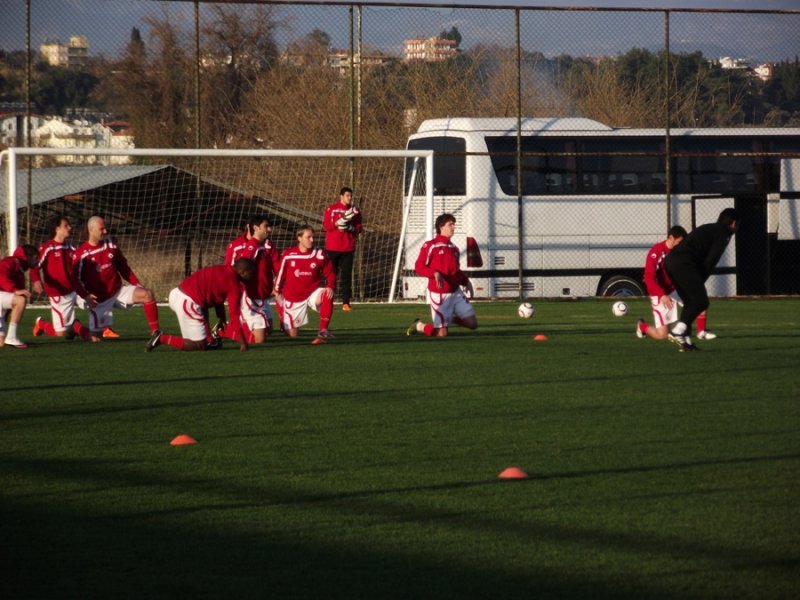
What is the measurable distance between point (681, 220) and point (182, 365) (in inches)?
533

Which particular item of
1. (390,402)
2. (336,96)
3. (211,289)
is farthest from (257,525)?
(336,96)

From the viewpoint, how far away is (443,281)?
16.1 metres

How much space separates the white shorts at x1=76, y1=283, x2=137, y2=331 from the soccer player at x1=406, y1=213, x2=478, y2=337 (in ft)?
11.7

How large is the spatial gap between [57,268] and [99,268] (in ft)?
1.73

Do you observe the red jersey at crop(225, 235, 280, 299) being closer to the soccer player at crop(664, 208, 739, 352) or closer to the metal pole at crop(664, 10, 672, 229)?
the soccer player at crop(664, 208, 739, 352)

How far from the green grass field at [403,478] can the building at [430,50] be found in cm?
1634

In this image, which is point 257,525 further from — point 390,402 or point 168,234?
point 168,234

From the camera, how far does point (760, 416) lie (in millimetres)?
9375

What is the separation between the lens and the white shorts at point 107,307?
1588cm

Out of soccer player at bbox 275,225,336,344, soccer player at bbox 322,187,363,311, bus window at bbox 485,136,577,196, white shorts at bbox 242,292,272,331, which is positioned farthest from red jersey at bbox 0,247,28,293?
bus window at bbox 485,136,577,196

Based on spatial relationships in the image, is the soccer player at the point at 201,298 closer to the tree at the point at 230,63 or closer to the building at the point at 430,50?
the building at the point at 430,50

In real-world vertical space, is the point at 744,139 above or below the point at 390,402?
above

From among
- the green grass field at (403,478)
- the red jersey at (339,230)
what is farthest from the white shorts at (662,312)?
the red jersey at (339,230)

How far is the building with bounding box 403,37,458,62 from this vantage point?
2864 cm
